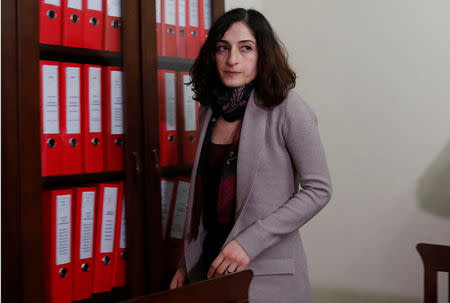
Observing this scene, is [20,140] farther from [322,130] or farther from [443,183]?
[443,183]

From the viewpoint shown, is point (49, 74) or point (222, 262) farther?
point (49, 74)

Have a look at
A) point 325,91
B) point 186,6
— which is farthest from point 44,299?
point 325,91

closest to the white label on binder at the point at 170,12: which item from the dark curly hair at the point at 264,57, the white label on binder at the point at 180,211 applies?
the dark curly hair at the point at 264,57

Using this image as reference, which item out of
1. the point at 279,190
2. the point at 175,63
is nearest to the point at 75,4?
the point at 175,63

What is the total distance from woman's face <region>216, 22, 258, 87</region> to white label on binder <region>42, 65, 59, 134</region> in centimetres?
56

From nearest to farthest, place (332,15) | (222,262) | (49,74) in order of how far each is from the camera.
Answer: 1. (222,262)
2. (49,74)
3. (332,15)

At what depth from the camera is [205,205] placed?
4.91 ft

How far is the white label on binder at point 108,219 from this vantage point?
5.67 feet

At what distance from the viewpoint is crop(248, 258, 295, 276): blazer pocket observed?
4.39 ft

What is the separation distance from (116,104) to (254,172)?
2.15ft

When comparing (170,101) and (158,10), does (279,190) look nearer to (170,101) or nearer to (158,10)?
(170,101)

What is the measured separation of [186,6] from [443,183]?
1267 millimetres

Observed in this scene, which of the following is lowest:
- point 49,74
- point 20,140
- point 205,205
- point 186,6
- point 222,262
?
point 222,262

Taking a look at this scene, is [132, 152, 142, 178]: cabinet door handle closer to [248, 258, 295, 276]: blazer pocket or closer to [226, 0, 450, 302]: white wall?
[248, 258, 295, 276]: blazer pocket
